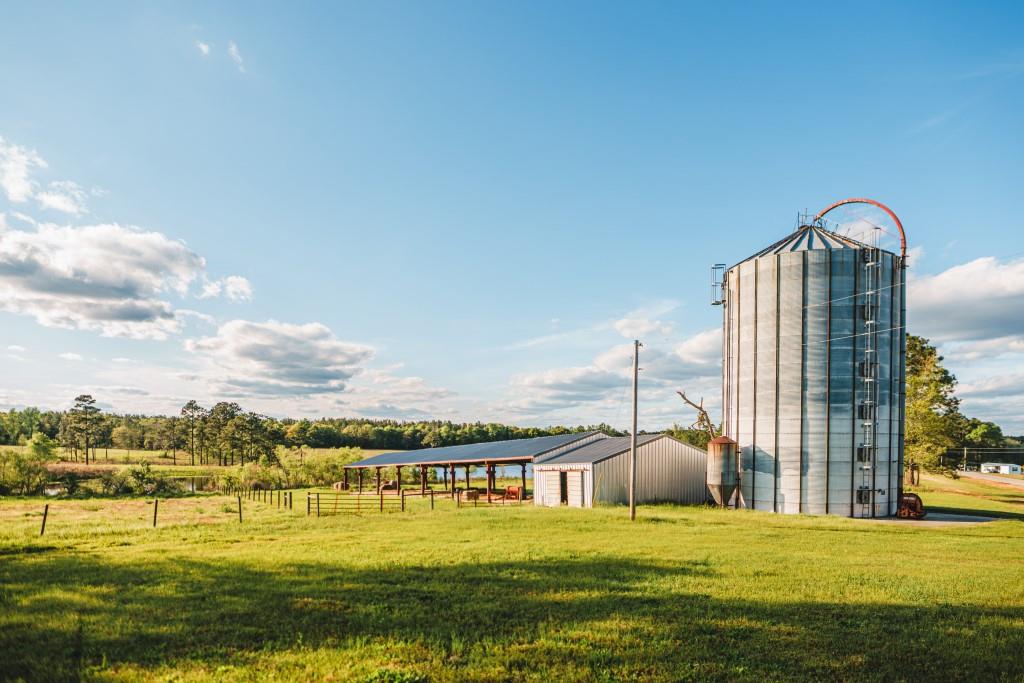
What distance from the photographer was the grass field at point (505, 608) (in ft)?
24.9

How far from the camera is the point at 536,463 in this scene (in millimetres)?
37750

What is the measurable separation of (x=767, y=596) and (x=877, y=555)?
810 cm

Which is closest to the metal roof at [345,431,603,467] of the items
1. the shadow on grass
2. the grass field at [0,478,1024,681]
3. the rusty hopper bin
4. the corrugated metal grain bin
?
the rusty hopper bin

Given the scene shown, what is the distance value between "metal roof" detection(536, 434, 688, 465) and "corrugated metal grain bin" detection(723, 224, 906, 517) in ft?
18.3

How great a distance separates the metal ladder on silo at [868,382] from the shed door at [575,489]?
1409 cm

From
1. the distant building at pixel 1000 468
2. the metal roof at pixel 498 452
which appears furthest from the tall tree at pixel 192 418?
the distant building at pixel 1000 468

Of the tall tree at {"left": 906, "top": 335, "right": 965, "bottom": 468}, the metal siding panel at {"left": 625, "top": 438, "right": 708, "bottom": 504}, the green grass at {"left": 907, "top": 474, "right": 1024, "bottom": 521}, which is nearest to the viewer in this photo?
the metal siding panel at {"left": 625, "top": 438, "right": 708, "bottom": 504}

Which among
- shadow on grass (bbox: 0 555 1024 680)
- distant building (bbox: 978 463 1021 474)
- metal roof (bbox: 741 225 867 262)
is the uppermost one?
metal roof (bbox: 741 225 867 262)

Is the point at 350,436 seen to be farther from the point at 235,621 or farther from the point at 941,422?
the point at 235,621

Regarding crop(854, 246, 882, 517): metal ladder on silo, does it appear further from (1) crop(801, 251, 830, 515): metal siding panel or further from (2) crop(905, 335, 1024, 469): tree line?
(2) crop(905, 335, 1024, 469): tree line

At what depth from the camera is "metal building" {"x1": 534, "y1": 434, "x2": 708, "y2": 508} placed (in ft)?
110

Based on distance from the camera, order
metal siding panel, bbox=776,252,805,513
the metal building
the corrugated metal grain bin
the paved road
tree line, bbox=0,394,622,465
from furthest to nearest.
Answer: tree line, bbox=0,394,622,465 → the paved road → the metal building → metal siding panel, bbox=776,252,805,513 → the corrugated metal grain bin

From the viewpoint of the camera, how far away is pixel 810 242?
33.8 metres

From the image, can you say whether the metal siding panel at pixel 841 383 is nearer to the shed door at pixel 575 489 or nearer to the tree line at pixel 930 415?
the shed door at pixel 575 489
